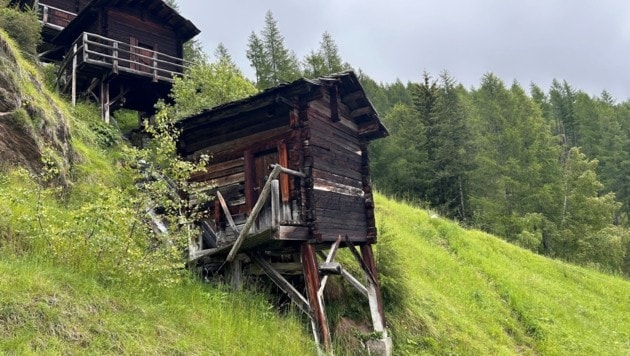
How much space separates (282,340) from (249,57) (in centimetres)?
4042

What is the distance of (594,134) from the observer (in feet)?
173

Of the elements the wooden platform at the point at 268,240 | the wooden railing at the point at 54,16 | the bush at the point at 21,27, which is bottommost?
the wooden platform at the point at 268,240

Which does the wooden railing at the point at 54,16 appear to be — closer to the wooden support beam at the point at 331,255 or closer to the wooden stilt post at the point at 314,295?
the wooden support beam at the point at 331,255

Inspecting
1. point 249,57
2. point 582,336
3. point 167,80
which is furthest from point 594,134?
point 167,80

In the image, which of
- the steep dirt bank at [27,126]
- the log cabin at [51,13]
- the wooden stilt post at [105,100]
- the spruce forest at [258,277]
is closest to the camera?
the spruce forest at [258,277]

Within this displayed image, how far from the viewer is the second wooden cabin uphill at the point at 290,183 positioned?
31.4 feet

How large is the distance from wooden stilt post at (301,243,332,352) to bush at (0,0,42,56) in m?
13.4

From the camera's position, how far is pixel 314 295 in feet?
31.1

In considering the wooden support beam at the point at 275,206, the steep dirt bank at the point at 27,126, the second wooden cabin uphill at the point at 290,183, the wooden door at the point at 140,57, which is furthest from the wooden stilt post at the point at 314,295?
the wooden door at the point at 140,57

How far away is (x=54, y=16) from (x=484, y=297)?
24.0 m

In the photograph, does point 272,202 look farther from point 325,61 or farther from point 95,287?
point 325,61

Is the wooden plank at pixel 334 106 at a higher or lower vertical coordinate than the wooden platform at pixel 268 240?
higher

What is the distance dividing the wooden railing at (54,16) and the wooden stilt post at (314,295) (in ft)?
68.3

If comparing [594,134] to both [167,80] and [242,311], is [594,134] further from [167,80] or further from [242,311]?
[242,311]
